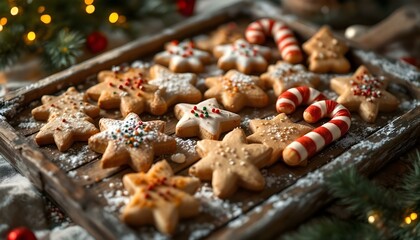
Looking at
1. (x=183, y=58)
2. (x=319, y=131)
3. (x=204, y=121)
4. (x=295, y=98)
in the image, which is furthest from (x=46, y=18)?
(x=319, y=131)

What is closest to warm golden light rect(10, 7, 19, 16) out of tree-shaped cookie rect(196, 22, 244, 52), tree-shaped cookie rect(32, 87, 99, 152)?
tree-shaped cookie rect(32, 87, 99, 152)

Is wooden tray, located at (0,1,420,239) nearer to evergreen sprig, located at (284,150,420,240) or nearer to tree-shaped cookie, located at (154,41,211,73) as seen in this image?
evergreen sprig, located at (284,150,420,240)

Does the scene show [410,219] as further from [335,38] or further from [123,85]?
[123,85]

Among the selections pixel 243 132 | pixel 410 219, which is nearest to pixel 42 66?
pixel 243 132

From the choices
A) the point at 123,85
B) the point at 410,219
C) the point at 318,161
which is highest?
the point at 123,85

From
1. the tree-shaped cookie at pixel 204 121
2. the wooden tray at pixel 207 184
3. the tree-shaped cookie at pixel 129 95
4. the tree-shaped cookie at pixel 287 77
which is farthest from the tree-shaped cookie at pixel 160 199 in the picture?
the tree-shaped cookie at pixel 287 77

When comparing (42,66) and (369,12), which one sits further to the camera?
(369,12)

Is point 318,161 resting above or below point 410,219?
above

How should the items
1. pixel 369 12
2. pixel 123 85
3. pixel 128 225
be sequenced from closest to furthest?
pixel 128 225 < pixel 123 85 < pixel 369 12
